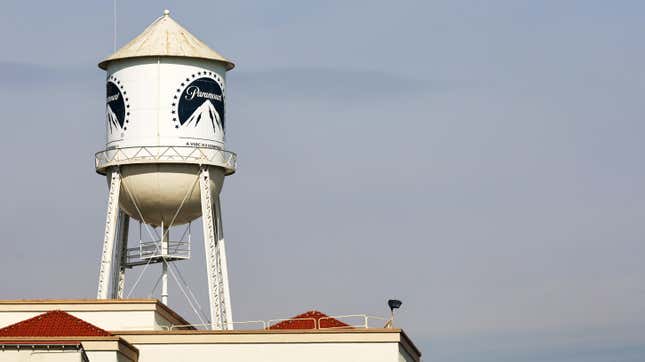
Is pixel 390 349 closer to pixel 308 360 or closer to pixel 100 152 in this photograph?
pixel 308 360

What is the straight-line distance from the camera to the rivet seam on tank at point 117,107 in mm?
84688

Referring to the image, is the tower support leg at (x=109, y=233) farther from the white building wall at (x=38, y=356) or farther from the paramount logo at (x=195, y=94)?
the white building wall at (x=38, y=356)

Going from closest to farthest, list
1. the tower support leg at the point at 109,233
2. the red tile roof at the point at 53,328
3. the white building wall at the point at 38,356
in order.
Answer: the white building wall at the point at 38,356 < the red tile roof at the point at 53,328 < the tower support leg at the point at 109,233

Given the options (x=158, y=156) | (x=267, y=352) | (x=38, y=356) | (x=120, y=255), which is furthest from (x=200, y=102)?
(x=38, y=356)

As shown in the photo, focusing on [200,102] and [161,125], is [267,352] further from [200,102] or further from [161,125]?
[200,102]

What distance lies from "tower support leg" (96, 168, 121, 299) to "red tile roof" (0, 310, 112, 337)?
714 cm

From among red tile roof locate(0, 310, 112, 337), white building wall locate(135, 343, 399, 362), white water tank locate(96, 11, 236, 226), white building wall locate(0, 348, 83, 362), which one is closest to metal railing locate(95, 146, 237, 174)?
white water tank locate(96, 11, 236, 226)

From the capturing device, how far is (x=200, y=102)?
279 feet

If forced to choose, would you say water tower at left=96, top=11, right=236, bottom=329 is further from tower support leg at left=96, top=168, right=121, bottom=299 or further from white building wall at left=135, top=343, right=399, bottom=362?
white building wall at left=135, top=343, right=399, bottom=362

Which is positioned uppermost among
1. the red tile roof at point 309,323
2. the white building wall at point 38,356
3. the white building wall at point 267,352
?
the red tile roof at point 309,323

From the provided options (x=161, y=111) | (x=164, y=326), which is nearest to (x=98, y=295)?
(x=164, y=326)

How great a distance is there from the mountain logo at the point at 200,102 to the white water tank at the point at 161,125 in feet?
0.14

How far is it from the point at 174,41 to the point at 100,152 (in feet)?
19.6

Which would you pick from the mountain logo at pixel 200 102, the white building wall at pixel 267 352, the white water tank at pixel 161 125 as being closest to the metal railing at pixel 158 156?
the white water tank at pixel 161 125
